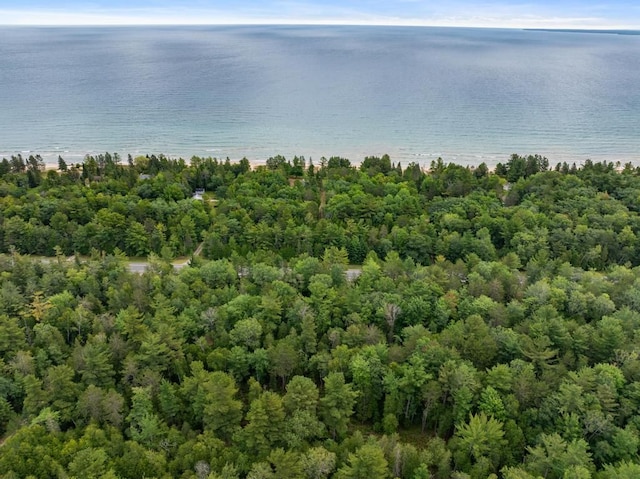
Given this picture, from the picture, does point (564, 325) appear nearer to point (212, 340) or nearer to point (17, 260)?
point (212, 340)

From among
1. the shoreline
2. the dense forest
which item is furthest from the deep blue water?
the dense forest

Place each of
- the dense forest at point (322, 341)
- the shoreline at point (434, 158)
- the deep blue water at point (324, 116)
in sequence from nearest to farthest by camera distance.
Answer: the dense forest at point (322, 341)
the shoreline at point (434, 158)
the deep blue water at point (324, 116)

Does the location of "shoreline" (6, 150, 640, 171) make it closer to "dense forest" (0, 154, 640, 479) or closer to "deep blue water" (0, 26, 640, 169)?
"deep blue water" (0, 26, 640, 169)

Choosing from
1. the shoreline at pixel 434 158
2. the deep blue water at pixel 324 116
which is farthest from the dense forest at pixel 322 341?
the deep blue water at pixel 324 116

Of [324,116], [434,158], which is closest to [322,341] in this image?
[434,158]

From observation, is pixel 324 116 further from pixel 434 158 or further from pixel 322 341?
pixel 322 341

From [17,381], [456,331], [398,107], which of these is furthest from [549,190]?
[398,107]

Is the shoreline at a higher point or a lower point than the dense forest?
higher

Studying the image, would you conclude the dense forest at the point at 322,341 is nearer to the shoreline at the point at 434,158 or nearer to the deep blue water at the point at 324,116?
the shoreline at the point at 434,158
